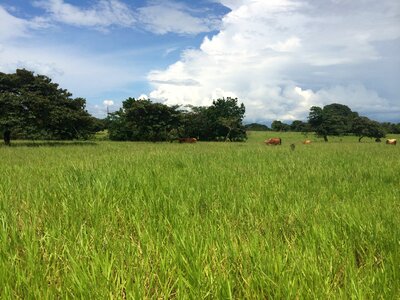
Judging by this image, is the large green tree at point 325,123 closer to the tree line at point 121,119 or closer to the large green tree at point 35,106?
the tree line at point 121,119

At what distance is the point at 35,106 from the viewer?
26594mm

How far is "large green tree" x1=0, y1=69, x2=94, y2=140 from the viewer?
2559 cm

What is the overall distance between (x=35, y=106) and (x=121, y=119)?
84.8 ft

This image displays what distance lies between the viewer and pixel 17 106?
85.4ft

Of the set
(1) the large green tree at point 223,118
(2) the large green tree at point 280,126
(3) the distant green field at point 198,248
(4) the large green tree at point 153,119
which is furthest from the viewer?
(2) the large green tree at point 280,126

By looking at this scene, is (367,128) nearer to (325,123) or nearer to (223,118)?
(325,123)

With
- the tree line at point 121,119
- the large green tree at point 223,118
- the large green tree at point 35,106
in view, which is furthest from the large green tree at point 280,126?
the large green tree at point 35,106

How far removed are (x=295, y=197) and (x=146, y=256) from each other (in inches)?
117

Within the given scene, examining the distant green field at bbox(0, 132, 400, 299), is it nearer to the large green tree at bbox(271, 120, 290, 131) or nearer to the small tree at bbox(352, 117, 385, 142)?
the small tree at bbox(352, 117, 385, 142)

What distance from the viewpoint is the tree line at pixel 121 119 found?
26531mm

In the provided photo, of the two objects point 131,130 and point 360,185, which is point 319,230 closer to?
point 360,185

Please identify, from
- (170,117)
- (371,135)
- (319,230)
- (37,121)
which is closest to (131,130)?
(170,117)

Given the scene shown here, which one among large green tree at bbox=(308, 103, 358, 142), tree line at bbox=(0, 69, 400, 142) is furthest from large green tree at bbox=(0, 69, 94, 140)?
large green tree at bbox=(308, 103, 358, 142)

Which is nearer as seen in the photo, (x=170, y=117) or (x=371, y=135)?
(x=170, y=117)
